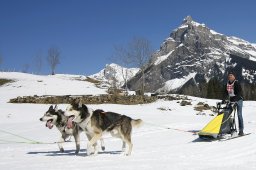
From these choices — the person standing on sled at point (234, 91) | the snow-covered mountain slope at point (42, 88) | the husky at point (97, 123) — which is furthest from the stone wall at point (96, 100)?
the husky at point (97, 123)

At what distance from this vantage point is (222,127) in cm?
1218

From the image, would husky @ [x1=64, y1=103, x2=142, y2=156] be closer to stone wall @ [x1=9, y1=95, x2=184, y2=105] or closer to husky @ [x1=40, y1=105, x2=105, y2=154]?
husky @ [x1=40, y1=105, x2=105, y2=154]

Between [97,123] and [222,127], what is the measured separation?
430cm

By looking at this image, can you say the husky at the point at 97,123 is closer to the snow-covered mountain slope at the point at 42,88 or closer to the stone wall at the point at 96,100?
the stone wall at the point at 96,100

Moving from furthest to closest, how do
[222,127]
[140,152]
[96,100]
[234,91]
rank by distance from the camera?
[96,100] → [234,91] → [222,127] → [140,152]

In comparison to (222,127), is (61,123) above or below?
above

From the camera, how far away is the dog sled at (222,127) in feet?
39.4

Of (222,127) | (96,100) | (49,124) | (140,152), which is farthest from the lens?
(96,100)

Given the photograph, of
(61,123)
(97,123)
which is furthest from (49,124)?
(97,123)

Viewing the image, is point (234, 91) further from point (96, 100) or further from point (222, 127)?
point (96, 100)

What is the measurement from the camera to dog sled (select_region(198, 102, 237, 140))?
12.0 metres

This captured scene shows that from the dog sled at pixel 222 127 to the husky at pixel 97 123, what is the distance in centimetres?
283

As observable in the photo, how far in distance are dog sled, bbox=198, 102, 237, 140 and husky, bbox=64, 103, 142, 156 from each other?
111 inches

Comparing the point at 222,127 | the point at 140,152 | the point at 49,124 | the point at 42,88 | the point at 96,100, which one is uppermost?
the point at 42,88
